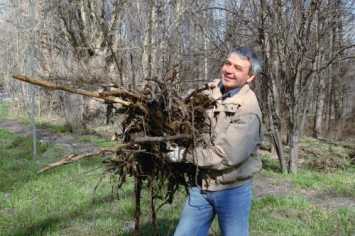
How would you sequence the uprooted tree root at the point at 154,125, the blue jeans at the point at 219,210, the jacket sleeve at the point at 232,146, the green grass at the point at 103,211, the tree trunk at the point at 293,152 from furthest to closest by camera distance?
1. the tree trunk at the point at 293,152
2. the green grass at the point at 103,211
3. the blue jeans at the point at 219,210
4. the uprooted tree root at the point at 154,125
5. the jacket sleeve at the point at 232,146

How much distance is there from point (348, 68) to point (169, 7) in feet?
31.4

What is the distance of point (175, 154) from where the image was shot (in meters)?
2.46

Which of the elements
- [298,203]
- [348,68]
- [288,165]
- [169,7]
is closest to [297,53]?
[288,165]

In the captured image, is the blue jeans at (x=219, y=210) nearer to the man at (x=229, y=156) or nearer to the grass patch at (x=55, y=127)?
the man at (x=229, y=156)

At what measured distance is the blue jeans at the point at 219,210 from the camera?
2527mm

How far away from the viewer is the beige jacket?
91.7 inches

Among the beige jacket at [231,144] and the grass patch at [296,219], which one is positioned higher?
the beige jacket at [231,144]

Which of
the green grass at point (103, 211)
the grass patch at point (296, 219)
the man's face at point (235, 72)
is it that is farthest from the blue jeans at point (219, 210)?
the grass patch at point (296, 219)

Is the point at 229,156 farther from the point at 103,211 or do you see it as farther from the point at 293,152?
the point at 293,152

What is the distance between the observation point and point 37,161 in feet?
26.6

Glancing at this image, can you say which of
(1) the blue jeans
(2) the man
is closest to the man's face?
(2) the man

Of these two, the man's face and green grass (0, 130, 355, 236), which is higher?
the man's face

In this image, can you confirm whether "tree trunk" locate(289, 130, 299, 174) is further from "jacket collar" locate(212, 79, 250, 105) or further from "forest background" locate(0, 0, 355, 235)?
"jacket collar" locate(212, 79, 250, 105)

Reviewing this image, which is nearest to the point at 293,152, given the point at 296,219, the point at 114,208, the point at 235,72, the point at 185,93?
the point at 296,219
